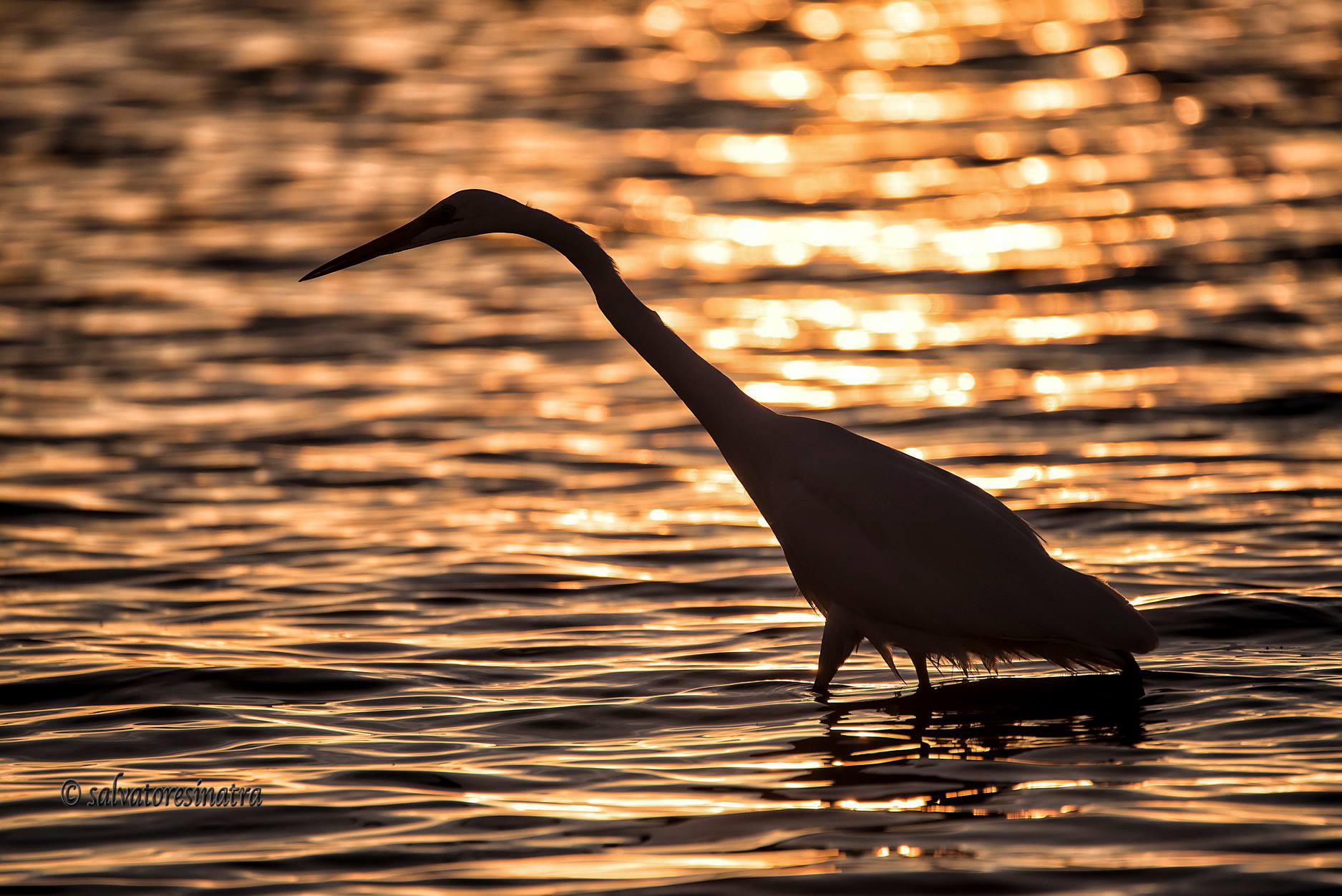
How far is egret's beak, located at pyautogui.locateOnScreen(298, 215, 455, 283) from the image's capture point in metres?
7.96

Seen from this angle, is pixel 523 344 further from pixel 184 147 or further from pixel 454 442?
pixel 184 147

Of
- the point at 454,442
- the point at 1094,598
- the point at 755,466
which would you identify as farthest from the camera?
the point at 454,442

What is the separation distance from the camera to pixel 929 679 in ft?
26.9

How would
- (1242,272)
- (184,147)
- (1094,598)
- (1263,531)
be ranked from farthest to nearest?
1. (184,147)
2. (1242,272)
3. (1263,531)
4. (1094,598)

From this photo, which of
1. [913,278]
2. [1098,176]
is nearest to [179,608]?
[913,278]

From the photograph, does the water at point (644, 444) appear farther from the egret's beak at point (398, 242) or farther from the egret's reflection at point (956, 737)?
the egret's beak at point (398, 242)

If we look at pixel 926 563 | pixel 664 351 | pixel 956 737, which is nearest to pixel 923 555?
pixel 926 563

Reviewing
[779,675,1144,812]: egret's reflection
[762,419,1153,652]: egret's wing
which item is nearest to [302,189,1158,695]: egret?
[762,419,1153,652]: egret's wing

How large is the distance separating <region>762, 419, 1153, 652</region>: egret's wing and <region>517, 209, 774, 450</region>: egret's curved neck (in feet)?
1.01

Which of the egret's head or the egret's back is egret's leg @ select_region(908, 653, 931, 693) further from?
the egret's head

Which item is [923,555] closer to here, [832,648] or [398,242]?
[832,648]

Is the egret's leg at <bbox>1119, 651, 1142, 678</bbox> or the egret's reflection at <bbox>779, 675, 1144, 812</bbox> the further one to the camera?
the egret's leg at <bbox>1119, 651, 1142, 678</bbox>

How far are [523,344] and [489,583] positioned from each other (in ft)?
20.8

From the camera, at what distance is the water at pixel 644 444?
626 cm
